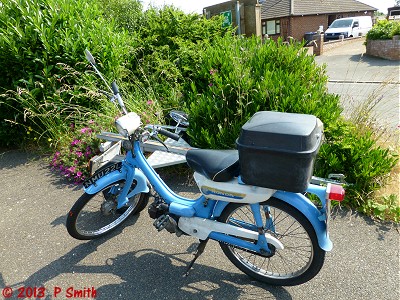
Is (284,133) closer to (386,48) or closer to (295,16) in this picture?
(386,48)

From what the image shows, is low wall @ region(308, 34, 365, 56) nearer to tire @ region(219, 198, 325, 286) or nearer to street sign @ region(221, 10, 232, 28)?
street sign @ region(221, 10, 232, 28)

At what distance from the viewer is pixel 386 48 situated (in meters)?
12.6

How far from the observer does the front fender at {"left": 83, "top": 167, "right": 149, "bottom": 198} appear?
2645mm

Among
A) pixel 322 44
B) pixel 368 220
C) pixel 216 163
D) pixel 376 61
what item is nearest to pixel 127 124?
pixel 216 163

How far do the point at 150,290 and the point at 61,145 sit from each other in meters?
3.16

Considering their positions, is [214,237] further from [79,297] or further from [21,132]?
[21,132]

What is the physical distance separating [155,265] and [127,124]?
127 centimetres

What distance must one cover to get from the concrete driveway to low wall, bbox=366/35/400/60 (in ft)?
0.88

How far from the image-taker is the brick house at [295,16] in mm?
28688

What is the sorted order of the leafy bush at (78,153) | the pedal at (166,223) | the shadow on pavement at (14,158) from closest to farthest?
the pedal at (166,223) → the leafy bush at (78,153) → the shadow on pavement at (14,158)

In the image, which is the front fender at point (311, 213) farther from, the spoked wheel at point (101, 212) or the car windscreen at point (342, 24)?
the car windscreen at point (342, 24)

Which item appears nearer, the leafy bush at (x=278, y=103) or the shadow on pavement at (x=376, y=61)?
the leafy bush at (x=278, y=103)

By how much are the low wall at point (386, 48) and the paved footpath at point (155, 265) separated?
12202mm

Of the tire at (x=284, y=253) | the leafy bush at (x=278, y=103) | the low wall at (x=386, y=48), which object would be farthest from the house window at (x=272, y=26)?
the tire at (x=284, y=253)
